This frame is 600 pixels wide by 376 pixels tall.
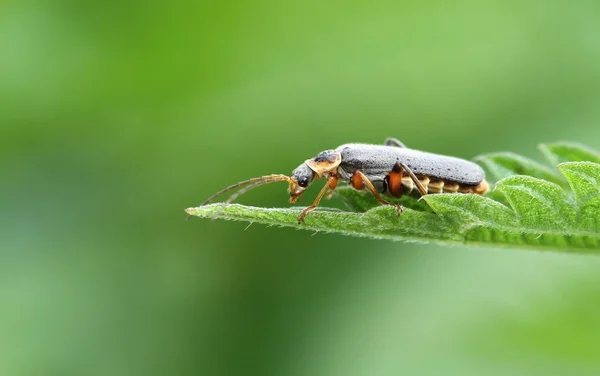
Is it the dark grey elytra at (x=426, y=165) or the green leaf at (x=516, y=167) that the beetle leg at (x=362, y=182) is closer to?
the dark grey elytra at (x=426, y=165)

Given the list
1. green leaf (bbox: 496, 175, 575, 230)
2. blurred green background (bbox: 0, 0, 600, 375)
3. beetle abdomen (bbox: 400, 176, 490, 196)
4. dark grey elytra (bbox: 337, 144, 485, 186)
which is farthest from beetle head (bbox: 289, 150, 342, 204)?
green leaf (bbox: 496, 175, 575, 230)

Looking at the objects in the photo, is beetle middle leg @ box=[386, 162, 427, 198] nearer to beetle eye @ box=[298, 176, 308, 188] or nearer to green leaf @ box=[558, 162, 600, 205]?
beetle eye @ box=[298, 176, 308, 188]

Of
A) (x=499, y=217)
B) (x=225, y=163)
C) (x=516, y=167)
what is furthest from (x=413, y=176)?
(x=225, y=163)

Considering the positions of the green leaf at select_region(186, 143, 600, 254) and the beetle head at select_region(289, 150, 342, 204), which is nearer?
the green leaf at select_region(186, 143, 600, 254)

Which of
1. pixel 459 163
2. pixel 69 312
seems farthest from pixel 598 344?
pixel 69 312

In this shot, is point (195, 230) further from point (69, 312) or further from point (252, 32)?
point (252, 32)
